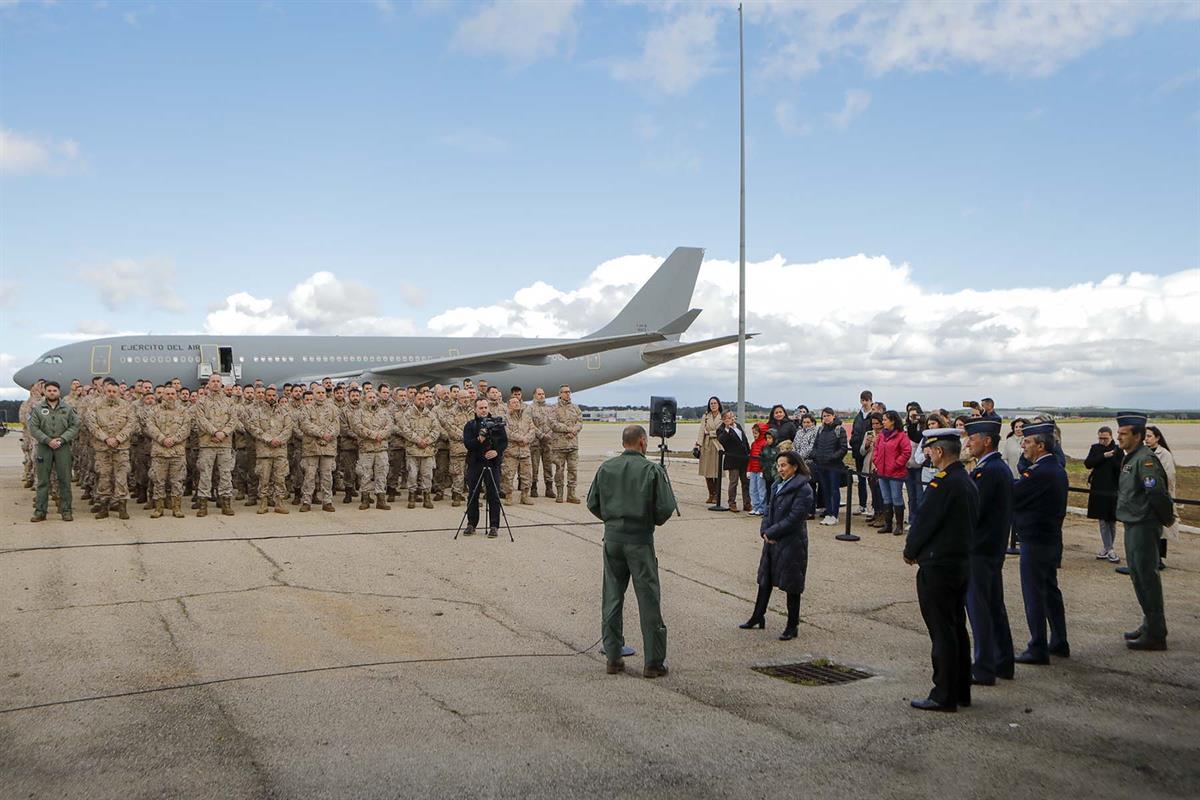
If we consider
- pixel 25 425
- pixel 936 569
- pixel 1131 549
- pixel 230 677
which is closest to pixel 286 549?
pixel 230 677

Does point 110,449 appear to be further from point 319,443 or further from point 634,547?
point 634,547

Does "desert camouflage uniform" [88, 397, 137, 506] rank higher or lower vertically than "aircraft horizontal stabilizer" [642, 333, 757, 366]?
lower

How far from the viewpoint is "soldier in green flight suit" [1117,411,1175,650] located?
6.46 meters

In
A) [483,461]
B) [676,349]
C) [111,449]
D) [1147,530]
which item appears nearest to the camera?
[1147,530]

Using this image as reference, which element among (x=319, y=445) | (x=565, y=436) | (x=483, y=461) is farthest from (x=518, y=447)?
(x=319, y=445)

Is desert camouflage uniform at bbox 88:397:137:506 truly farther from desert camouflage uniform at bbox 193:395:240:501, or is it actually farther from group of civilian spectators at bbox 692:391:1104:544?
group of civilian spectators at bbox 692:391:1104:544

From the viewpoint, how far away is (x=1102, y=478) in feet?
32.3

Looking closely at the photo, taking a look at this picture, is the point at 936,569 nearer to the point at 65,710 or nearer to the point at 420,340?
the point at 65,710

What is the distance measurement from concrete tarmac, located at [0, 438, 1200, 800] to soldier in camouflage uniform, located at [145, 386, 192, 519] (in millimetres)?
2799

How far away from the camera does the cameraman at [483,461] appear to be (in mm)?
10977

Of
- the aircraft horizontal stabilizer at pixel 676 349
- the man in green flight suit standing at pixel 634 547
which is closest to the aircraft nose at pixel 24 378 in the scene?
the aircraft horizontal stabilizer at pixel 676 349

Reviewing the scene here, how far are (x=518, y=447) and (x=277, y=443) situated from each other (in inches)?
142

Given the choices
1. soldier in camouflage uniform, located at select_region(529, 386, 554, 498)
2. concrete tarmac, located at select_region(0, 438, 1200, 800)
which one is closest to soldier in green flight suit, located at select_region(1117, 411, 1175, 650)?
concrete tarmac, located at select_region(0, 438, 1200, 800)

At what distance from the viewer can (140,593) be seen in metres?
7.62
